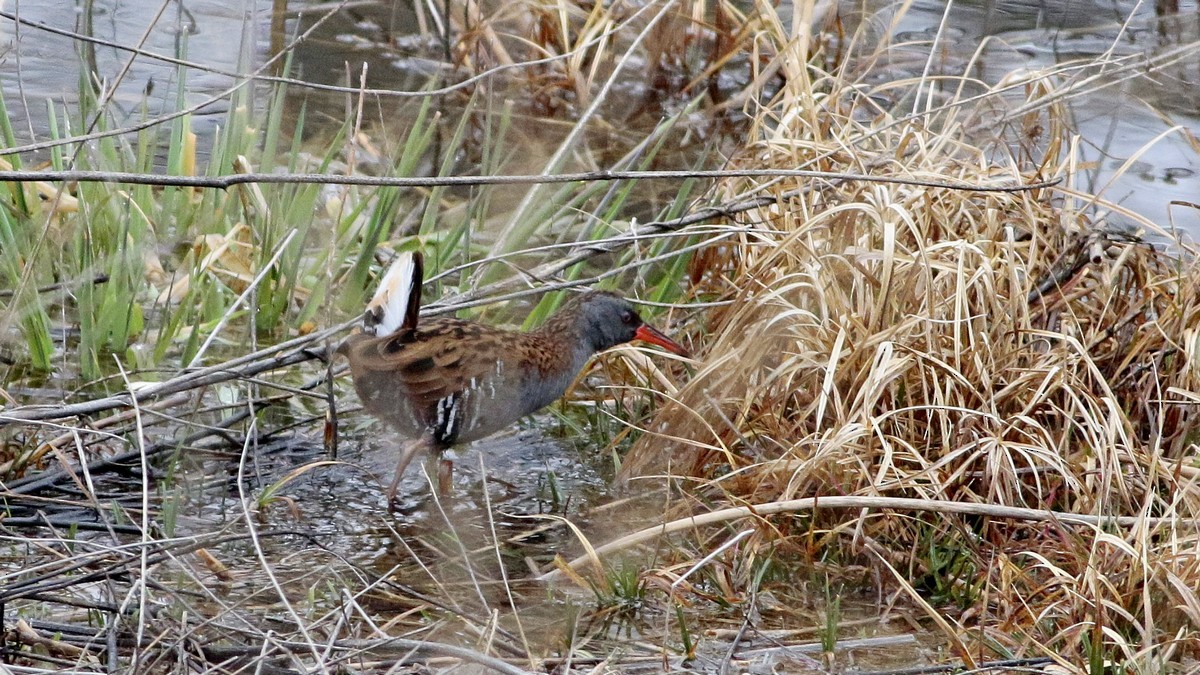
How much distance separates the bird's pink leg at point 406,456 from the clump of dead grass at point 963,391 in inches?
23.1

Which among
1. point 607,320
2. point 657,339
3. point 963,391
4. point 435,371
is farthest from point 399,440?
point 963,391

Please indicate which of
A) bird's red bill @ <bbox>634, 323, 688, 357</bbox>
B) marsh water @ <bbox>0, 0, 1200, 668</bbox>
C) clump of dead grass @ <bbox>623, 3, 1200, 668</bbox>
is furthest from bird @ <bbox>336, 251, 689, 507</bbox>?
clump of dead grass @ <bbox>623, 3, 1200, 668</bbox>

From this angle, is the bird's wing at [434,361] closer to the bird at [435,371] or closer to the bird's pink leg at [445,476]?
the bird at [435,371]

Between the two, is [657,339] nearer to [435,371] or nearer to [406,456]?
[435,371]

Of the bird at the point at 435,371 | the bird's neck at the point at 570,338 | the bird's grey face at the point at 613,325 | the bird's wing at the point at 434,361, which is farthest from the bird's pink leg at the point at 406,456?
the bird's grey face at the point at 613,325

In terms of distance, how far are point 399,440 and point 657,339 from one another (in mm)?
833

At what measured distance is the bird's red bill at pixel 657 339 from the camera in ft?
14.0

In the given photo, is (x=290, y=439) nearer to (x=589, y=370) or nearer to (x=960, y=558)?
(x=589, y=370)

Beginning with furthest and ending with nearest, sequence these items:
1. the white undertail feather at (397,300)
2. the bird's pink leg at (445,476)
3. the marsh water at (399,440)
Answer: the bird's pink leg at (445,476), the white undertail feather at (397,300), the marsh water at (399,440)

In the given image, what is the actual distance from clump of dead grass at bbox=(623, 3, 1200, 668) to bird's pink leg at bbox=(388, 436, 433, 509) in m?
0.59

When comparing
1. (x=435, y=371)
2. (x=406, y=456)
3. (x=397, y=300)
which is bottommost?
(x=406, y=456)

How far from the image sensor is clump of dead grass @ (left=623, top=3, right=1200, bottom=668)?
10.7 ft

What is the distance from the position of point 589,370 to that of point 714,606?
4.99 ft

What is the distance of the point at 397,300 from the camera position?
12.5 ft
